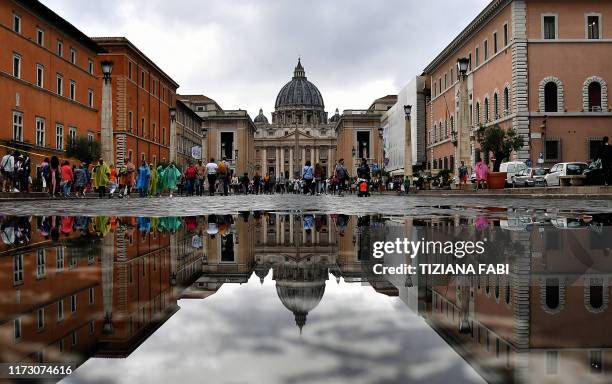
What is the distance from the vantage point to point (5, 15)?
28453 millimetres

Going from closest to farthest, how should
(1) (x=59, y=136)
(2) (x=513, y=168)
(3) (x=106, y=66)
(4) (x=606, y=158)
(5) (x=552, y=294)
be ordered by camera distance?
(5) (x=552, y=294)
(4) (x=606, y=158)
(3) (x=106, y=66)
(1) (x=59, y=136)
(2) (x=513, y=168)

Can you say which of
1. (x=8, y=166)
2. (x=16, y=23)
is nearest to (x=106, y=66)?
(x=16, y=23)

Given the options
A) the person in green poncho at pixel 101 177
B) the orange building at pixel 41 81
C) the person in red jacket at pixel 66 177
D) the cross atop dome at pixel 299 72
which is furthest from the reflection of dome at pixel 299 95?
the person in green poncho at pixel 101 177

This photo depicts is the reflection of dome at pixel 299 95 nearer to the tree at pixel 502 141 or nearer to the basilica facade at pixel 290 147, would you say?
the basilica facade at pixel 290 147

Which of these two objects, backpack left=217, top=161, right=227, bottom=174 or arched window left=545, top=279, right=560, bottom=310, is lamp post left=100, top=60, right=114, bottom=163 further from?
arched window left=545, top=279, right=560, bottom=310

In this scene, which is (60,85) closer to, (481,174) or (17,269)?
(481,174)

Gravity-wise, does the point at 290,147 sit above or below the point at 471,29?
below

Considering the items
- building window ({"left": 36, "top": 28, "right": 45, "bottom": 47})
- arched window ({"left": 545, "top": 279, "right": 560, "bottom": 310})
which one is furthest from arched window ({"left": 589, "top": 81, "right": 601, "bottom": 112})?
arched window ({"left": 545, "top": 279, "right": 560, "bottom": 310})

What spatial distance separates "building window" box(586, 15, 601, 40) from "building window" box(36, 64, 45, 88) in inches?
1188

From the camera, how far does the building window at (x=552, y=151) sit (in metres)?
38.2

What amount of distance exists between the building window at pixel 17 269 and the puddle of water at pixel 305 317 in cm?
2

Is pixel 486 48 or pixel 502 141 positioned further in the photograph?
pixel 486 48

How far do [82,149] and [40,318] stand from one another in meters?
34.4

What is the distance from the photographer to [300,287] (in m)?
2.60
